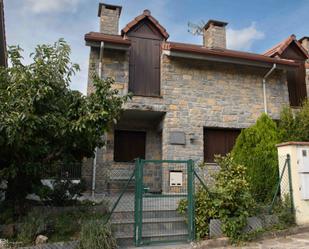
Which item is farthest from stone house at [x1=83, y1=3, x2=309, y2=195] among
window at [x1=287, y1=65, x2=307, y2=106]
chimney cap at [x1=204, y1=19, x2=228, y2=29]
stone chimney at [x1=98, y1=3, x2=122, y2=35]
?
chimney cap at [x1=204, y1=19, x2=228, y2=29]

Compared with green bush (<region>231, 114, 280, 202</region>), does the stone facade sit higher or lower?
higher

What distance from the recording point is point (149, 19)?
10477 millimetres

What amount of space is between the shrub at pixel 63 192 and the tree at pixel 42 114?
1.45ft

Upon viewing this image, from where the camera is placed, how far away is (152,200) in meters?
6.23

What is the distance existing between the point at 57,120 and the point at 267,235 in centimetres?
512

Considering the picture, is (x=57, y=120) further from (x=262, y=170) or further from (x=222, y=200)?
(x=262, y=170)

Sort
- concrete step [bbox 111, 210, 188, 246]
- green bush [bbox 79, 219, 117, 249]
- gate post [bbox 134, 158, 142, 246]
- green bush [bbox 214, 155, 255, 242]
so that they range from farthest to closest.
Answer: green bush [bbox 214, 155, 255, 242] < concrete step [bbox 111, 210, 188, 246] < gate post [bbox 134, 158, 142, 246] < green bush [bbox 79, 219, 117, 249]

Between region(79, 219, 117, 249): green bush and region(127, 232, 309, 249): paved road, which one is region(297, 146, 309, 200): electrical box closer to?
region(127, 232, 309, 249): paved road

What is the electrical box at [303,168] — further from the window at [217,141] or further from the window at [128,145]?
the window at [128,145]

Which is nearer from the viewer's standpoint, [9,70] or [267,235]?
[9,70]

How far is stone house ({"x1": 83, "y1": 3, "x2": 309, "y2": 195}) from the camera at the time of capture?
31.5 ft


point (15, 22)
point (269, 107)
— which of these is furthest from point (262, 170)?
point (15, 22)

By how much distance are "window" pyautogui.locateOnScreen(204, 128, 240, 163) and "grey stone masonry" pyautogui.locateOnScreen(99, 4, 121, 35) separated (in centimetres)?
518

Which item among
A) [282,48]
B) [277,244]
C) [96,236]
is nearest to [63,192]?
[96,236]
